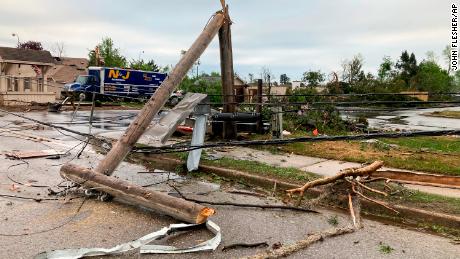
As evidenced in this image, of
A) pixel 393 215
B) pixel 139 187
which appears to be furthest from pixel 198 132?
pixel 393 215

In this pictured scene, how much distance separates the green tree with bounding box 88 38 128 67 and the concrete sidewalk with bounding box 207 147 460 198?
175 ft

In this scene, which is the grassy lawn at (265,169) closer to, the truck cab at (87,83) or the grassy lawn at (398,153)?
the grassy lawn at (398,153)

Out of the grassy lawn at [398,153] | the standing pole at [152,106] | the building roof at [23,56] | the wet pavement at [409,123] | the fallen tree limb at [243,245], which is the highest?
the building roof at [23,56]

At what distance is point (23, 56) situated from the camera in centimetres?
3906

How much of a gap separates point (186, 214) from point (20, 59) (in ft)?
126

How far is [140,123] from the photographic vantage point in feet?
24.6

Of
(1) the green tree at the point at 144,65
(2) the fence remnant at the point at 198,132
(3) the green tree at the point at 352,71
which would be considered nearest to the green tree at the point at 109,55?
(1) the green tree at the point at 144,65

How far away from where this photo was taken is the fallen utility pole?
16.8ft

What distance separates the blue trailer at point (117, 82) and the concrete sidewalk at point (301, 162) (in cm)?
2911

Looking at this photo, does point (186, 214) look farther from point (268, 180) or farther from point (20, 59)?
point (20, 59)

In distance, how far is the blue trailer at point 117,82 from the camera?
38.9 meters

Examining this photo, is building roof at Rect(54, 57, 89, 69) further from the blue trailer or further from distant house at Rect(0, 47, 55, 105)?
the blue trailer

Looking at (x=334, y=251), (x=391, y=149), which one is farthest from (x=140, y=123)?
(x=391, y=149)

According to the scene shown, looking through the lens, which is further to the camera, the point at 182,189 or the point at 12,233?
the point at 182,189
